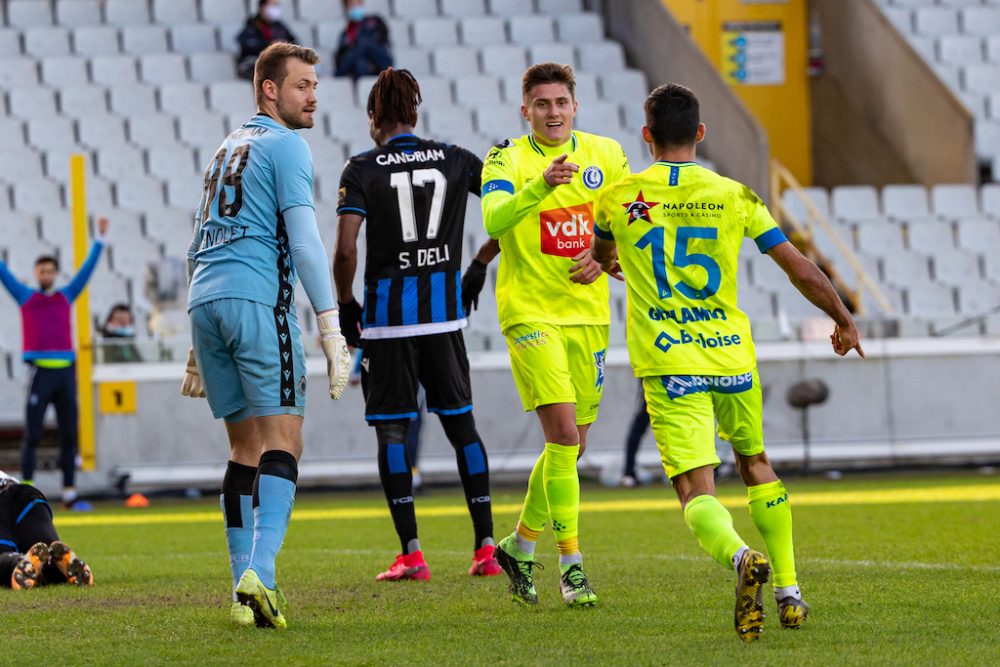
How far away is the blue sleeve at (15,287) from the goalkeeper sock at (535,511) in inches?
279

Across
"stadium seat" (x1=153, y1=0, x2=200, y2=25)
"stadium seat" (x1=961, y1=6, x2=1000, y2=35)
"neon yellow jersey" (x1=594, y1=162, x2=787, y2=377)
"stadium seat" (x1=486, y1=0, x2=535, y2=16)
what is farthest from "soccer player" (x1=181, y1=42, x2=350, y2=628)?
"stadium seat" (x1=961, y1=6, x2=1000, y2=35)

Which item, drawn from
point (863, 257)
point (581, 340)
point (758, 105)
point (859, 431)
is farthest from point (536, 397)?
point (758, 105)

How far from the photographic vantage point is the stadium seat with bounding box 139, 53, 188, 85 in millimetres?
18359

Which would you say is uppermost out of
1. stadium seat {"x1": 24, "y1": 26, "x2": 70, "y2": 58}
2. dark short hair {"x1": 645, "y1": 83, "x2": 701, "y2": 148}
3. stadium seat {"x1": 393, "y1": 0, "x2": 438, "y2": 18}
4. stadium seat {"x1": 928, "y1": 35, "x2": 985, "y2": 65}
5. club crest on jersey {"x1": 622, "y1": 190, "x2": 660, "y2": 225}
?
stadium seat {"x1": 393, "y1": 0, "x2": 438, "y2": 18}

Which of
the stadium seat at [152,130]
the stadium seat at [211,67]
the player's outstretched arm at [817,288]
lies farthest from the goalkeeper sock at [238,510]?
the stadium seat at [211,67]

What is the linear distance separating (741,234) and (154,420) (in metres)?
9.35

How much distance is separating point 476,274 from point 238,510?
1.85 meters

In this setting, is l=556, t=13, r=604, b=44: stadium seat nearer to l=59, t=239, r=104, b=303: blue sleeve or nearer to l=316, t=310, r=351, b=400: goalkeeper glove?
l=59, t=239, r=104, b=303: blue sleeve

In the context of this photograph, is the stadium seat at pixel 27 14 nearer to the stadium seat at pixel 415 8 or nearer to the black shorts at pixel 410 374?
the stadium seat at pixel 415 8

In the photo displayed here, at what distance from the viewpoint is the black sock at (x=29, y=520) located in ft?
22.3

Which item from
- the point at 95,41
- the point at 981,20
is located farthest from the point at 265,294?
the point at 981,20

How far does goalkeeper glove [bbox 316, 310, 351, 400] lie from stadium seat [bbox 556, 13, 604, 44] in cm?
1523

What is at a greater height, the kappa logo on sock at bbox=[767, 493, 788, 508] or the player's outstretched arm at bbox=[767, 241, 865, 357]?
the player's outstretched arm at bbox=[767, 241, 865, 357]

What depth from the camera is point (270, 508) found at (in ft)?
17.1
